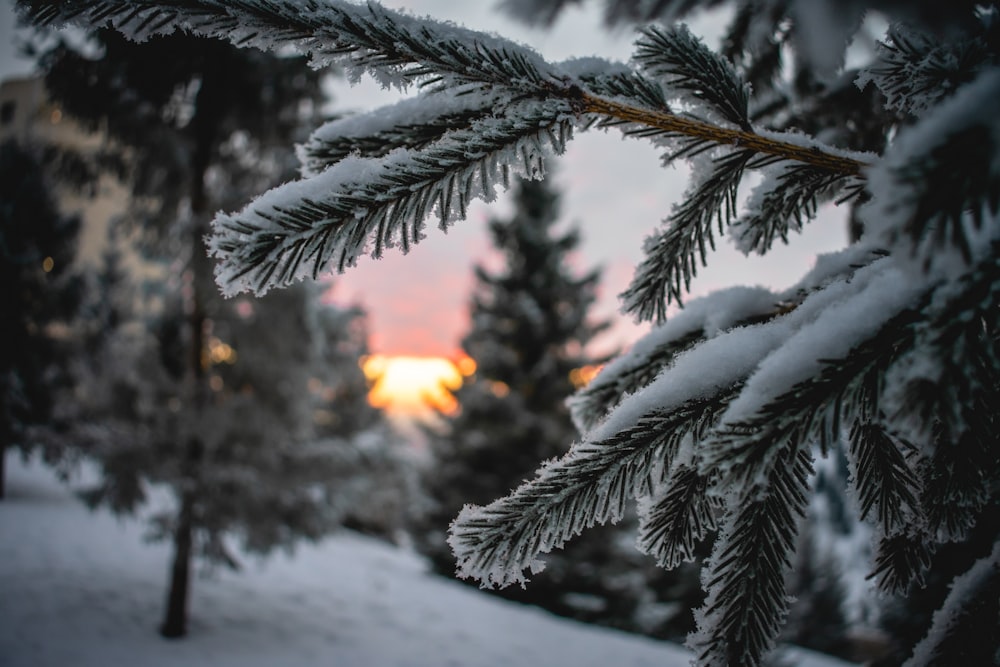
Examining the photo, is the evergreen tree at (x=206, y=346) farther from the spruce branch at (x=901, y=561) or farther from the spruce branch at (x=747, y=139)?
the spruce branch at (x=901, y=561)

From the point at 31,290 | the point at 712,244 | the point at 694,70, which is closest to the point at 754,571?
the point at 712,244

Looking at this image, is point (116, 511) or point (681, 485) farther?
point (116, 511)

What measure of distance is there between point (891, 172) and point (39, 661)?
6.91 m

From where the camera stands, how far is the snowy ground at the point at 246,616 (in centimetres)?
519

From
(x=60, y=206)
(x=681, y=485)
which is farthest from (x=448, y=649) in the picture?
(x=60, y=206)

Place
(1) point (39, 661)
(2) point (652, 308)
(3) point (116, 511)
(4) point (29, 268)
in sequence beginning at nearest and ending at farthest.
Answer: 1. (2) point (652, 308)
2. (1) point (39, 661)
3. (3) point (116, 511)
4. (4) point (29, 268)

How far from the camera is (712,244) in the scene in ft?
3.12

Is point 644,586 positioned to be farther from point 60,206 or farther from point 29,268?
point 60,206

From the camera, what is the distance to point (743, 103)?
855 mm

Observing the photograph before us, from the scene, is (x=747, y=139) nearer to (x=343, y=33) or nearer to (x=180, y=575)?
(x=343, y=33)

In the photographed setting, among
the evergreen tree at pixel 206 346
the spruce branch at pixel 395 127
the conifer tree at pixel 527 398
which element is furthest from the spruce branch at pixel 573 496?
the conifer tree at pixel 527 398

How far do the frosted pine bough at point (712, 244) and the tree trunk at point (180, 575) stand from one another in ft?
19.5

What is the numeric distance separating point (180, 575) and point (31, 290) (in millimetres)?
7814

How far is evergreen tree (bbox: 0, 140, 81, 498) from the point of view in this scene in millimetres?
9047
